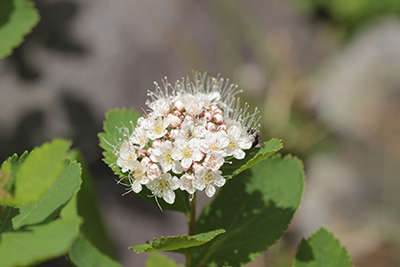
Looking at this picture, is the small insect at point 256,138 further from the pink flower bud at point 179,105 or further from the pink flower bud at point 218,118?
the pink flower bud at point 179,105

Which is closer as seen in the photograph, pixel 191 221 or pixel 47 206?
pixel 47 206

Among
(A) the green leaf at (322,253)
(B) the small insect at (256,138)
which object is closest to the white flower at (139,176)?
(B) the small insect at (256,138)

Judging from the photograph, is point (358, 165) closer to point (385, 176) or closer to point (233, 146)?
point (385, 176)

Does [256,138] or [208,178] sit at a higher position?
[256,138]

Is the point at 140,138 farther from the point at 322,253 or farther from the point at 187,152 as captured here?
the point at 322,253

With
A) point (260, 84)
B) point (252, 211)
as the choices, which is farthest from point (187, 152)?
point (260, 84)

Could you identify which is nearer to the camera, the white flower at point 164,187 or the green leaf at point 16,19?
the white flower at point 164,187

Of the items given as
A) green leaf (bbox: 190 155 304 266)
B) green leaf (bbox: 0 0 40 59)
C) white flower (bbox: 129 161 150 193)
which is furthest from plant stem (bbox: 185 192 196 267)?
green leaf (bbox: 0 0 40 59)

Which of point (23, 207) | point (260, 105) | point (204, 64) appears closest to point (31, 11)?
point (23, 207)
